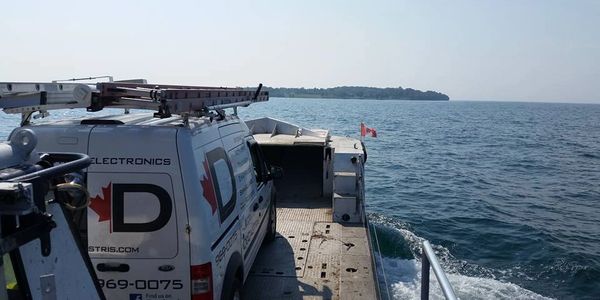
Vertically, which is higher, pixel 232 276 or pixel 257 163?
pixel 257 163

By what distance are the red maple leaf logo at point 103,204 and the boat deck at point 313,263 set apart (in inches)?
108

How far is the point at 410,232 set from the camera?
15789 mm

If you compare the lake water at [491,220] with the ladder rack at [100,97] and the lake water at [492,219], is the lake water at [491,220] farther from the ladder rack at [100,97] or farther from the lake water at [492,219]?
the ladder rack at [100,97]

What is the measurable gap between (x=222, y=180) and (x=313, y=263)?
10.3 ft

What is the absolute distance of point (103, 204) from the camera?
4270 mm

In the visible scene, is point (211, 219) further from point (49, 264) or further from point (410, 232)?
point (410, 232)

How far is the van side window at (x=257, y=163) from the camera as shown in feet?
23.7

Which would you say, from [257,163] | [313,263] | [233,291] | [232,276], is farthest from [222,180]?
[313,263]

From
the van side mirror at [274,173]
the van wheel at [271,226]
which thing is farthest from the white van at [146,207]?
the van wheel at [271,226]

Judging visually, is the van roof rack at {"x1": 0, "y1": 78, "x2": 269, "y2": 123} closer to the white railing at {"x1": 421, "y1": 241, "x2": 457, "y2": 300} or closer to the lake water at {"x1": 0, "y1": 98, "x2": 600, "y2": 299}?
the white railing at {"x1": 421, "y1": 241, "x2": 457, "y2": 300}

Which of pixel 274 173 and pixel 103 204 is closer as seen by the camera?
pixel 103 204

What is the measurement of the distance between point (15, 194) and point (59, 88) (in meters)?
3.20

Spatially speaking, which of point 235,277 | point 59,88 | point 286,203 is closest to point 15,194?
point 59,88

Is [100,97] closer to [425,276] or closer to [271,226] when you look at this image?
[425,276]
